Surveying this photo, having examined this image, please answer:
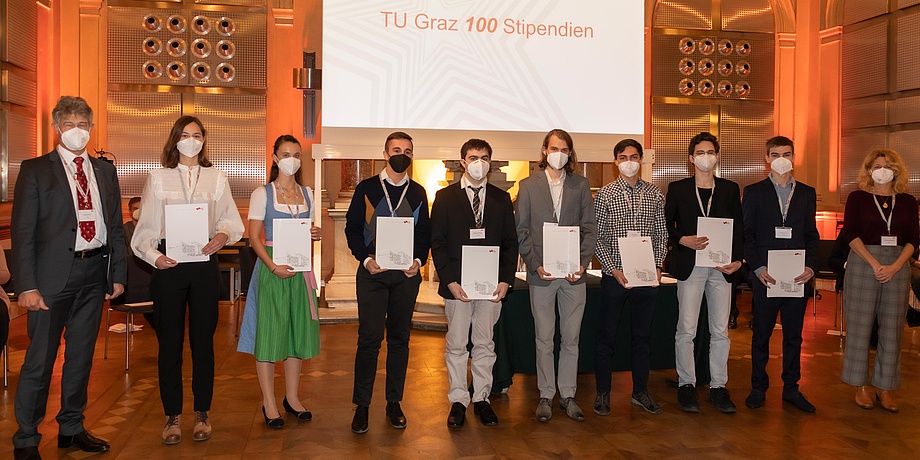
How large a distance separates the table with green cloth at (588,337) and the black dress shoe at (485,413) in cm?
50

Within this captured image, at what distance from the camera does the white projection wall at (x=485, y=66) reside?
5.88 metres

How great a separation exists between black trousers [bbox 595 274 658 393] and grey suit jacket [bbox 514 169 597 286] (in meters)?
0.26

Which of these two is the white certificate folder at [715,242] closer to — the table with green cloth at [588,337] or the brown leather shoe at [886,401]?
the table with green cloth at [588,337]

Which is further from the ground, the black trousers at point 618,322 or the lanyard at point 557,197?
the lanyard at point 557,197

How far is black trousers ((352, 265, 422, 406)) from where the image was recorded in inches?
146

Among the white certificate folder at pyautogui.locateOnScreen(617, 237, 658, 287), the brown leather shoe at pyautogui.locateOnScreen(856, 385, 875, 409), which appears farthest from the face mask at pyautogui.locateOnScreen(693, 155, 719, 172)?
the brown leather shoe at pyautogui.locateOnScreen(856, 385, 875, 409)

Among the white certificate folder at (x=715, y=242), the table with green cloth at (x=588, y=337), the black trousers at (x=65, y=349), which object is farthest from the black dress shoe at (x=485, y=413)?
the black trousers at (x=65, y=349)

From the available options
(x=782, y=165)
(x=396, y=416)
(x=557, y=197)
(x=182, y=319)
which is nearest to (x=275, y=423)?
(x=396, y=416)

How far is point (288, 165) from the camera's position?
3709mm

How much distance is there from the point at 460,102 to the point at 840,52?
6.49 metres

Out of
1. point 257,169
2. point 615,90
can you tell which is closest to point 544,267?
point 615,90

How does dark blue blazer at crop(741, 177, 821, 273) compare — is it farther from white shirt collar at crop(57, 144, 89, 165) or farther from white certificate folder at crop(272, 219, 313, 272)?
white shirt collar at crop(57, 144, 89, 165)

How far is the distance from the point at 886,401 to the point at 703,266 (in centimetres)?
137

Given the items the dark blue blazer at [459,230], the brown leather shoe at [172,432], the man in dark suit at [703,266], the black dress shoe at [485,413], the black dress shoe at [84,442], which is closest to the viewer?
the black dress shoe at [84,442]
